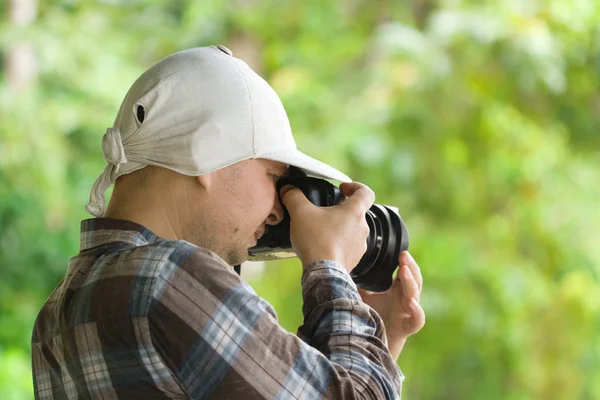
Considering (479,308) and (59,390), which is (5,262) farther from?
(59,390)

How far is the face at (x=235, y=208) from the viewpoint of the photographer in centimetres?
97

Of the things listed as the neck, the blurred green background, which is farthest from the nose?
the blurred green background

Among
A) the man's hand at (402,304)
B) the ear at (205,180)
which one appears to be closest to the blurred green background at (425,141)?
the man's hand at (402,304)

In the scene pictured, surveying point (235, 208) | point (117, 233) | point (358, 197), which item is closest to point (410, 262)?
point (358, 197)

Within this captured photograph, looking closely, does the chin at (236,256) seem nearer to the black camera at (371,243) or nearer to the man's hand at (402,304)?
the black camera at (371,243)

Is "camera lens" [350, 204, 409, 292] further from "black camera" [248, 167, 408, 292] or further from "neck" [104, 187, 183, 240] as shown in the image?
"neck" [104, 187, 183, 240]

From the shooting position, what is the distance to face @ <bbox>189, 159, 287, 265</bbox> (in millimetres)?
970

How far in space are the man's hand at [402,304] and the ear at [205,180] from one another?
29 cm

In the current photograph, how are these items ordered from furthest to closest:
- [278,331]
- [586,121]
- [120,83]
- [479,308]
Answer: [586,121] → [479,308] → [120,83] → [278,331]

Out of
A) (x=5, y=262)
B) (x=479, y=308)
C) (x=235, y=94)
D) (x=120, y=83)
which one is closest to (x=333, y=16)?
(x=120, y=83)

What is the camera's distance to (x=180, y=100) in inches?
37.4

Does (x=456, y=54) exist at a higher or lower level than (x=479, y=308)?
higher

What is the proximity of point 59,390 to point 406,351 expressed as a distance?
2982 millimetres

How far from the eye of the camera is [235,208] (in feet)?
3.21
